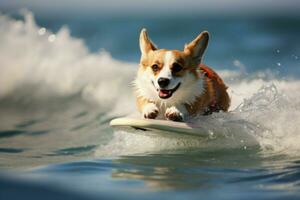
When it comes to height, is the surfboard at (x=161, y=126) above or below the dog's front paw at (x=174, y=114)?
below

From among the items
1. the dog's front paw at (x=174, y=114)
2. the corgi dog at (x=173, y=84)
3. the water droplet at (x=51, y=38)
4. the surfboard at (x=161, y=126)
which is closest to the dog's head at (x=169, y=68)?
the corgi dog at (x=173, y=84)

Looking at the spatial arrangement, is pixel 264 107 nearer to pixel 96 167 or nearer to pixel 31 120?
pixel 96 167

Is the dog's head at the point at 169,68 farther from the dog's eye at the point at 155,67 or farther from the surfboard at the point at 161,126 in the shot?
the surfboard at the point at 161,126

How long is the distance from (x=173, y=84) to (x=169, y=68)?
0.14 meters

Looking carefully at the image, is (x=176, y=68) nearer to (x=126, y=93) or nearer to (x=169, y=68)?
(x=169, y=68)

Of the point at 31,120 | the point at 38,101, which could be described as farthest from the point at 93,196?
the point at 38,101

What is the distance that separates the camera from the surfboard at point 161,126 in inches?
235

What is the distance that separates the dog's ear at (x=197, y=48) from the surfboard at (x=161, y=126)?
0.60 m

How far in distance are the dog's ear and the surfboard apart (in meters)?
0.60

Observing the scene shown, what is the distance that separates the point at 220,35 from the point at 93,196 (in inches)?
461

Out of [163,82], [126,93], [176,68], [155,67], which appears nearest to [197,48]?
[176,68]

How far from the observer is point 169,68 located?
598 cm

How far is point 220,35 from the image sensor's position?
15375 millimetres

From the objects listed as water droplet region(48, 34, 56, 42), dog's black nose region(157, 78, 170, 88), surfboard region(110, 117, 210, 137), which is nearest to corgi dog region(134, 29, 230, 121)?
dog's black nose region(157, 78, 170, 88)
